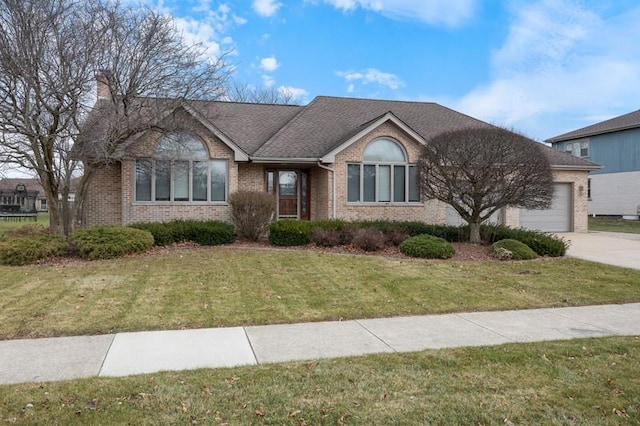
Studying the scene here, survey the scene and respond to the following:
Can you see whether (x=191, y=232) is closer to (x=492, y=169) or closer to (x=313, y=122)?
(x=313, y=122)

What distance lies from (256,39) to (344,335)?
12579 millimetres

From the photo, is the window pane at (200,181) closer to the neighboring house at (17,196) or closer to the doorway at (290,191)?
the doorway at (290,191)

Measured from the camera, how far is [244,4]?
45.0ft

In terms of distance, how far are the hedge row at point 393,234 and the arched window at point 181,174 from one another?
341 cm

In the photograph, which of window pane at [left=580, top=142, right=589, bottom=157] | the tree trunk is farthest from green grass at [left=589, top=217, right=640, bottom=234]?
the tree trunk

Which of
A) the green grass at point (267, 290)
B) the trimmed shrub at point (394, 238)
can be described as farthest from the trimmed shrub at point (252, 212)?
the trimmed shrub at point (394, 238)

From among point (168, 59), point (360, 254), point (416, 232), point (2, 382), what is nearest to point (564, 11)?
point (416, 232)

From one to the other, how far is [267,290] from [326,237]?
5.45 metres

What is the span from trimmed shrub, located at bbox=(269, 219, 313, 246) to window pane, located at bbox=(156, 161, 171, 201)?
442 cm

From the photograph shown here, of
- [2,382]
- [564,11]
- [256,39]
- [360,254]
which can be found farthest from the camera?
[256,39]

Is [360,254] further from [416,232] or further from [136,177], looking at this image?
[136,177]

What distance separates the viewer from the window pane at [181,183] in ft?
50.8

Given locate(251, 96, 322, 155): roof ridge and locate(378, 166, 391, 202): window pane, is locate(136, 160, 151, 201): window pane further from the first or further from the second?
locate(378, 166, 391, 202): window pane

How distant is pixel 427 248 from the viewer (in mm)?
11781
